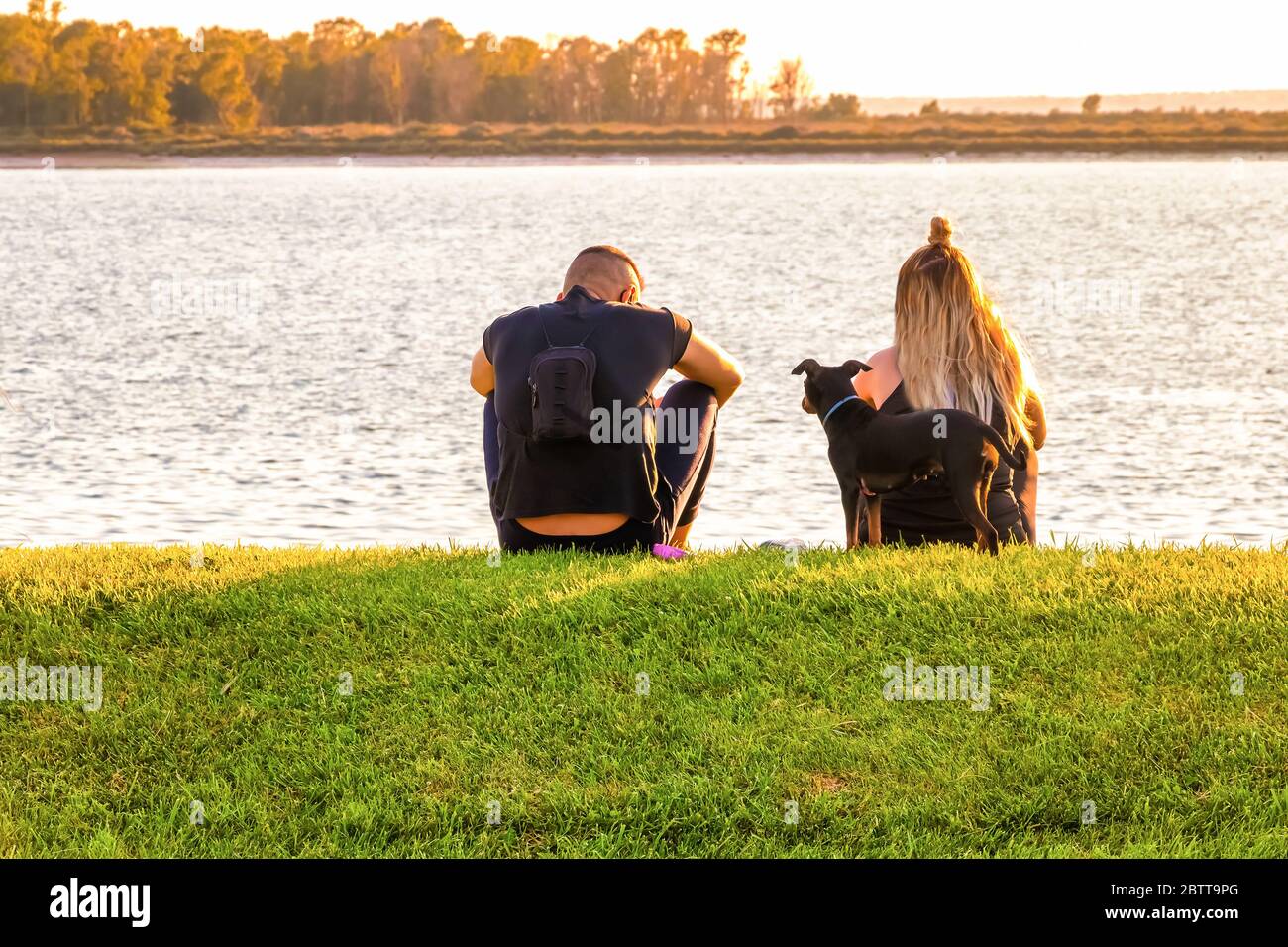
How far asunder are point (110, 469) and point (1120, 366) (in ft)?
51.3

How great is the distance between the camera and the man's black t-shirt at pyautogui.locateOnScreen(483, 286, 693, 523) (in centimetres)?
702

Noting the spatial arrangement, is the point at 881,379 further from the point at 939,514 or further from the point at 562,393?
the point at 562,393

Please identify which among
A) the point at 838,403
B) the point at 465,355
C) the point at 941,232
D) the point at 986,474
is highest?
the point at 941,232

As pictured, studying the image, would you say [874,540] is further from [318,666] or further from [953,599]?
[318,666]

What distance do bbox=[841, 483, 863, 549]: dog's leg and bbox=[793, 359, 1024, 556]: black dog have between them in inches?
1.3

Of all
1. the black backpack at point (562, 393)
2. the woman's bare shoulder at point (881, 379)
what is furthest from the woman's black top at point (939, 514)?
the black backpack at point (562, 393)

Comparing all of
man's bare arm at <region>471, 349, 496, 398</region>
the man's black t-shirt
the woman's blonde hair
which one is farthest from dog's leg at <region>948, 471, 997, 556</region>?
man's bare arm at <region>471, 349, 496, 398</region>

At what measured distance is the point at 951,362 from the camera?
7.21 meters

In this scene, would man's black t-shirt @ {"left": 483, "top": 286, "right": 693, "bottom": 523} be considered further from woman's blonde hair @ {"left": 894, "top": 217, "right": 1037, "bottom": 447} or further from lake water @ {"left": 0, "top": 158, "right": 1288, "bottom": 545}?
lake water @ {"left": 0, "top": 158, "right": 1288, "bottom": 545}

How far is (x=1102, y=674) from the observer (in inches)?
229

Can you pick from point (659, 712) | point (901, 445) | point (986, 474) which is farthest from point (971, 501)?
point (659, 712)

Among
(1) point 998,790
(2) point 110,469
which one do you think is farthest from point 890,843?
(2) point 110,469

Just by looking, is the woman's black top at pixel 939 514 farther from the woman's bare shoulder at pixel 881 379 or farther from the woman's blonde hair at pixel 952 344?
the woman's bare shoulder at pixel 881 379

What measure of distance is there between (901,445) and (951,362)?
765 millimetres
